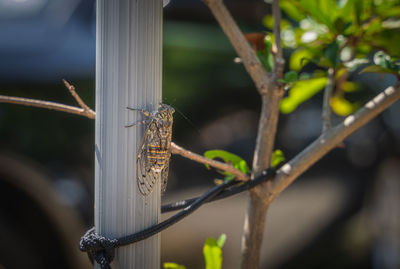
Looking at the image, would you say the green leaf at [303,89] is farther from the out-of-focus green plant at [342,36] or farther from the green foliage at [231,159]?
the green foliage at [231,159]

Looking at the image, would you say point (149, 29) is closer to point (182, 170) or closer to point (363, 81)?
point (182, 170)

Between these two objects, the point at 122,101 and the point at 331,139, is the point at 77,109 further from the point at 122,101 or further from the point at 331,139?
the point at 331,139

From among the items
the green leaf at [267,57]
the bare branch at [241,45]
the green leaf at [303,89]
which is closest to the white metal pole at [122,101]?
the bare branch at [241,45]

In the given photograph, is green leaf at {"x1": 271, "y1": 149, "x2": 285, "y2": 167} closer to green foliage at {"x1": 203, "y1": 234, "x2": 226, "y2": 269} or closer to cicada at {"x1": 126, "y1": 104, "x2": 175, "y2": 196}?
green foliage at {"x1": 203, "y1": 234, "x2": 226, "y2": 269}

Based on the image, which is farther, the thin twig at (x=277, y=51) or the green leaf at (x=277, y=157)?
the green leaf at (x=277, y=157)

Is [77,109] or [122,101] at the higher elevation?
[77,109]

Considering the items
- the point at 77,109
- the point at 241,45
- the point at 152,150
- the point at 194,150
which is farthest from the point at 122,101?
the point at 194,150

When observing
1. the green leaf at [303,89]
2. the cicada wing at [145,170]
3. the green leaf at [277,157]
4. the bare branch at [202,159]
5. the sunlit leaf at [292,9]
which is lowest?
the cicada wing at [145,170]

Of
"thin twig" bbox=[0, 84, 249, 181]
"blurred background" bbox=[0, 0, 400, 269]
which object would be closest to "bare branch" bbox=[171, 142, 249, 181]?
"thin twig" bbox=[0, 84, 249, 181]

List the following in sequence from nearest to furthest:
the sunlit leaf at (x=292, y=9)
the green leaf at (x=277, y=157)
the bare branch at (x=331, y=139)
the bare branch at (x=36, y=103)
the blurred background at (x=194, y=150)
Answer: the bare branch at (x=36, y=103), the bare branch at (x=331, y=139), the green leaf at (x=277, y=157), the sunlit leaf at (x=292, y=9), the blurred background at (x=194, y=150)
